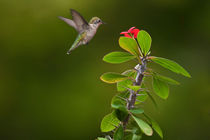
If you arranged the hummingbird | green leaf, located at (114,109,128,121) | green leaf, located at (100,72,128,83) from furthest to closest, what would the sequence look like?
the hummingbird
green leaf, located at (100,72,128,83)
green leaf, located at (114,109,128,121)

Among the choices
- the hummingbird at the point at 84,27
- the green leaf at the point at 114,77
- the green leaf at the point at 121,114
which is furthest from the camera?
the hummingbird at the point at 84,27

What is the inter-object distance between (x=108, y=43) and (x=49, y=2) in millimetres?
823

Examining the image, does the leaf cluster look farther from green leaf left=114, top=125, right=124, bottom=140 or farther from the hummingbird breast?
the hummingbird breast

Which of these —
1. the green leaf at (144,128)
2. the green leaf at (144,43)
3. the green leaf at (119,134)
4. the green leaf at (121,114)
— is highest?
the green leaf at (144,43)

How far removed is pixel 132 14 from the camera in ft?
11.0

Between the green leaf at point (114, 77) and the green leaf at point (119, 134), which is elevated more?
the green leaf at point (114, 77)

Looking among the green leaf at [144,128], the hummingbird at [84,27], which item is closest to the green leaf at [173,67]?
the green leaf at [144,128]

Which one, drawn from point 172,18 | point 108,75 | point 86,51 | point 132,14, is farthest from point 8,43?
point 108,75

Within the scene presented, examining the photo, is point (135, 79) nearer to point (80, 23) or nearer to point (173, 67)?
point (173, 67)

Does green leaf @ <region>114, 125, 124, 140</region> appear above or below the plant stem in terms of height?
below

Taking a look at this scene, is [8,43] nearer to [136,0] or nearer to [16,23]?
[16,23]

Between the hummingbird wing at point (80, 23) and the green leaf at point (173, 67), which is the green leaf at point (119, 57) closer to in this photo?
the green leaf at point (173, 67)

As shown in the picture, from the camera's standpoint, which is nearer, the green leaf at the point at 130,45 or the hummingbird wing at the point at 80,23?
the green leaf at the point at 130,45

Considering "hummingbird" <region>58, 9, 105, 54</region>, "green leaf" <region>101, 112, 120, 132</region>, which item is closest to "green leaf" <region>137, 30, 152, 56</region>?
"green leaf" <region>101, 112, 120, 132</region>
